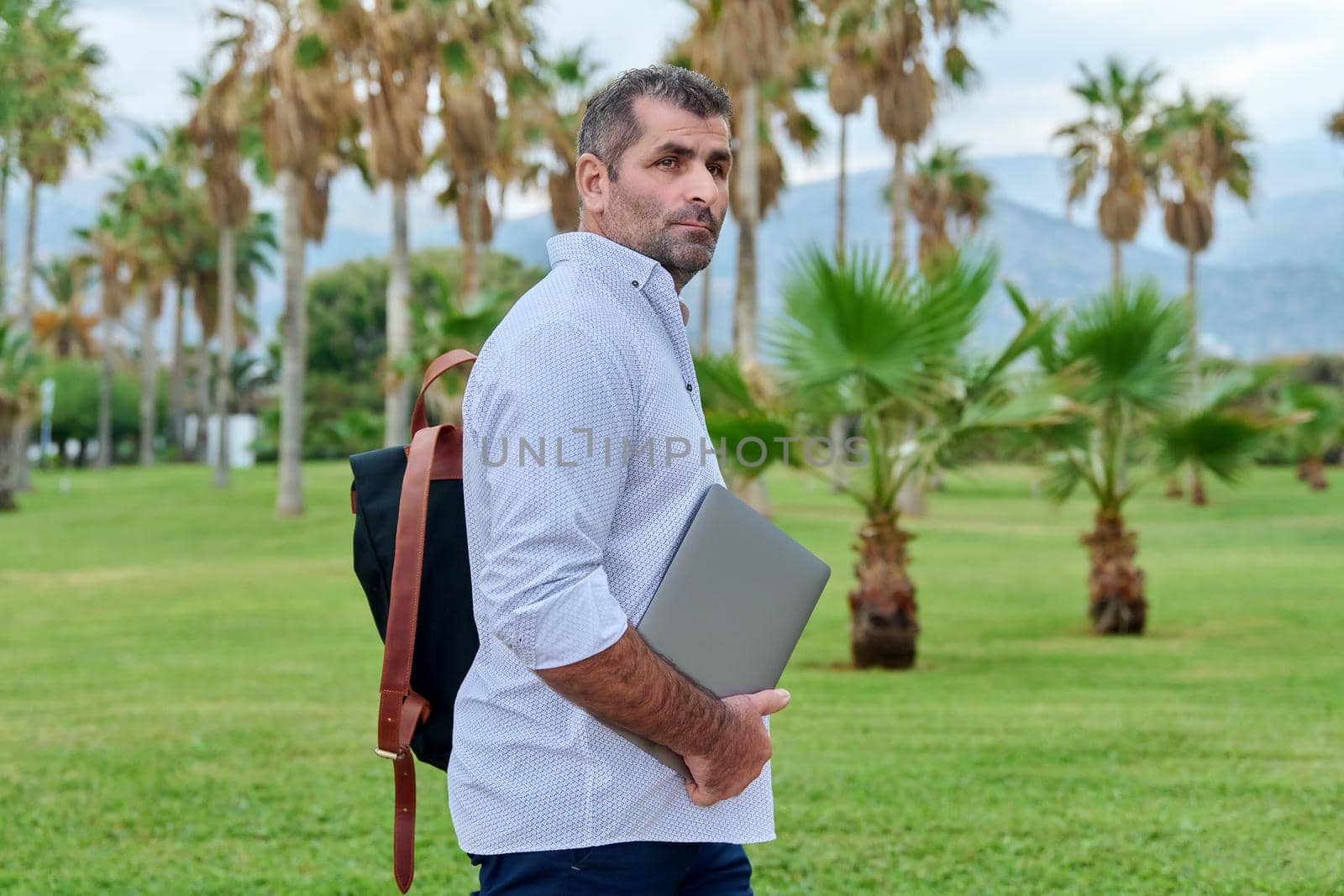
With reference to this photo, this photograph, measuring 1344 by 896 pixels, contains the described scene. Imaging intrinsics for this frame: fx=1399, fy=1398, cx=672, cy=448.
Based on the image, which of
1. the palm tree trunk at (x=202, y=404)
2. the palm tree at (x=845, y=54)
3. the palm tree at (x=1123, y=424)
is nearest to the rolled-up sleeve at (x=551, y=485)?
the palm tree at (x=1123, y=424)

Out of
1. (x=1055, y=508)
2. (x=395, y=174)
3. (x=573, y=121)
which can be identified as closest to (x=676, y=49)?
(x=573, y=121)

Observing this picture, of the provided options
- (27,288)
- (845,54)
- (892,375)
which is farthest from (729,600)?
(27,288)

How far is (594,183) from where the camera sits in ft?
7.02

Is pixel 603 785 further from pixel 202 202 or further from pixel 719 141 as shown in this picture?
pixel 202 202

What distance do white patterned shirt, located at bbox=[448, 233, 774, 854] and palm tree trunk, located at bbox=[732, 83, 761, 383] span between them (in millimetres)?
22856

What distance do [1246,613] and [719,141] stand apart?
14848 millimetres

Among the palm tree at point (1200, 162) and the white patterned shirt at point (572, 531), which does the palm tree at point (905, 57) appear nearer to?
the palm tree at point (1200, 162)

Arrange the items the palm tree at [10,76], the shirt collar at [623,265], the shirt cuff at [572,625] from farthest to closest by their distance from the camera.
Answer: the palm tree at [10,76] → the shirt collar at [623,265] → the shirt cuff at [572,625]

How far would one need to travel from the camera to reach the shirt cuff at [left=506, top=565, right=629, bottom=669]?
1.76 metres

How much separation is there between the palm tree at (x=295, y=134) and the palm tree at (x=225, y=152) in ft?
4.02

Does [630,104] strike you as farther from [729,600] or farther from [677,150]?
[729,600]

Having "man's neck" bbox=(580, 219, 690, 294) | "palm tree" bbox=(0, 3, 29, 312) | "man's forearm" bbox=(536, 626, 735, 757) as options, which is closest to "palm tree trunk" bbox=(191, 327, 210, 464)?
"palm tree" bbox=(0, 3, 29, 312)

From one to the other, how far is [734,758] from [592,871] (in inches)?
10.0

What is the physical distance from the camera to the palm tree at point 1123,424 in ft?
39.6
